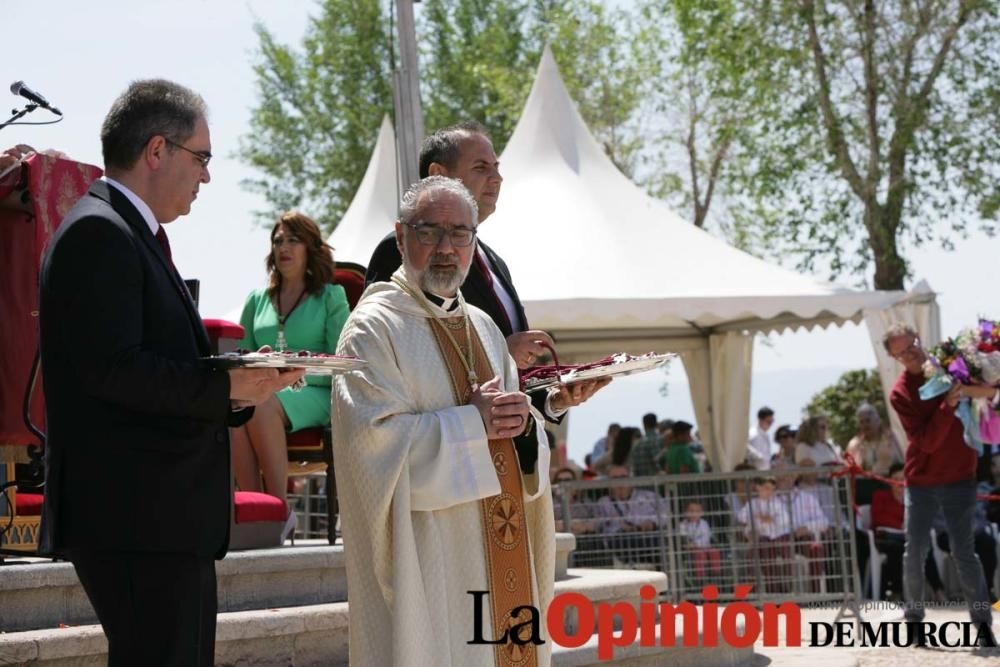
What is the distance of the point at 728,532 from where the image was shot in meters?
10.6

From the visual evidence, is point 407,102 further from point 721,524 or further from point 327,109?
point 327,109

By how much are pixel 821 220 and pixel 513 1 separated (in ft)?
52.2

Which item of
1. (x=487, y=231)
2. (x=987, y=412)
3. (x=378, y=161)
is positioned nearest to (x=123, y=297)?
(x=987, y=412)

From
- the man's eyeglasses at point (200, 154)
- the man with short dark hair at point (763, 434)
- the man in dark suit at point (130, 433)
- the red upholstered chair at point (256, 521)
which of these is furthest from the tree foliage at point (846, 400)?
the man in dark suit at point (130, 433)

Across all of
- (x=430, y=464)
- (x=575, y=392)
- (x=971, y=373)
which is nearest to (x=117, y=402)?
(x=430, y=464)

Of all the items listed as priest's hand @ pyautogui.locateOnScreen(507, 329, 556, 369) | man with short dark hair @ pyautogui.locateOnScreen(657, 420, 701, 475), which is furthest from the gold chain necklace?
man with short dark hair @ pyautogui.locateOnScreen(657, 420, 701, 475)

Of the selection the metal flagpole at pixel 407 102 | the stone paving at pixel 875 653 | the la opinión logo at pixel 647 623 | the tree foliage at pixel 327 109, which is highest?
the tree foliage at pixel 327 109

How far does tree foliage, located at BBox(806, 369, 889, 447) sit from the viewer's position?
24172 millimetres

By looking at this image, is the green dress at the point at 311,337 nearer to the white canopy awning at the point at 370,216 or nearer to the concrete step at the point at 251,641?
the concrete step at the point at 251,641

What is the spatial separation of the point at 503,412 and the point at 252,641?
1618 mm

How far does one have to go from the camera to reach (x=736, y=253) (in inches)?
592

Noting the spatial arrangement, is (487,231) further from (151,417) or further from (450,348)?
(151,417)

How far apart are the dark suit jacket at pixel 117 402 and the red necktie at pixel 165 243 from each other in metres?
0.13

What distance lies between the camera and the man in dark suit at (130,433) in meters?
3.33
